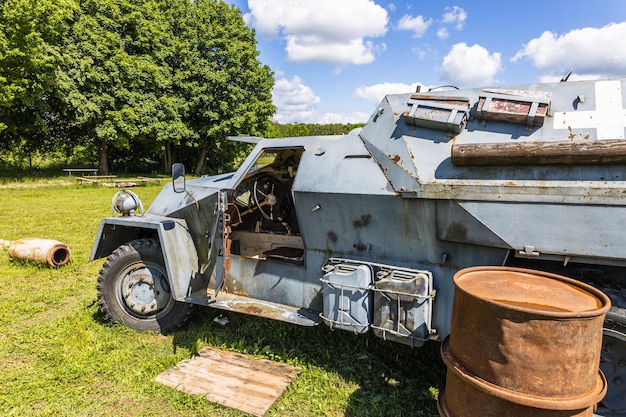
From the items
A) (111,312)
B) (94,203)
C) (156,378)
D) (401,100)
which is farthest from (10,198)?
A: (401,100)

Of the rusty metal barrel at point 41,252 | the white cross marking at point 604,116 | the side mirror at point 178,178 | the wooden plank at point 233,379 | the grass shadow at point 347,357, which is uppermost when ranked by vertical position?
the white cross marking at point 604,116

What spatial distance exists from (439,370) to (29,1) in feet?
69.9

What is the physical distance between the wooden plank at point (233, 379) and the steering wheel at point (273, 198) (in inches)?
59.2

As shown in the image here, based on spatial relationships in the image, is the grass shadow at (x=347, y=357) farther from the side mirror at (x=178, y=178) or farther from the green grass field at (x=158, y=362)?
the side mirror at (x=178, y=178)

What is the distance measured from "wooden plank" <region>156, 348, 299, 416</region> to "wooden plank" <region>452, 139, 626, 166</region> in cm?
234

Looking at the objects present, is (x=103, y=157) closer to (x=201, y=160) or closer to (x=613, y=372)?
(x=201, y=160)

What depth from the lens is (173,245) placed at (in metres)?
4.35

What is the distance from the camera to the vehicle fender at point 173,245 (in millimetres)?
4293

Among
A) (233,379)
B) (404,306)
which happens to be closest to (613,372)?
(404,306)

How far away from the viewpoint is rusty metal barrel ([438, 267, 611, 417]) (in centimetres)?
224

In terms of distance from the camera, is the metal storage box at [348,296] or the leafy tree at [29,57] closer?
the metal storage box at [348,296]

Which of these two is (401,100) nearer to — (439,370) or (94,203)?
(439,370)

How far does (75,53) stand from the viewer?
21.0m

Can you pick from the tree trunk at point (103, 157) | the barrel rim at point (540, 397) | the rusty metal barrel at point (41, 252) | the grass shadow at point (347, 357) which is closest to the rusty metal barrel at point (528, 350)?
the barrel rim at point (540, 397)
